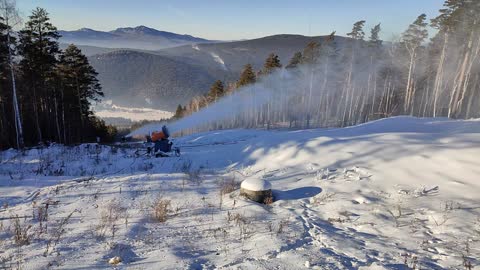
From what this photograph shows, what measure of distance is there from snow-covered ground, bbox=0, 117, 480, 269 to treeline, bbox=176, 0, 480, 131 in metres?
31.4

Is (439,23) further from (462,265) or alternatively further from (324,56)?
(462,265)

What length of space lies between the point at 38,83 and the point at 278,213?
28.5 metres

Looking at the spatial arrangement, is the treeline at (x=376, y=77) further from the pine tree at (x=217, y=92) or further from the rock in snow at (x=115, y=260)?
the rock in snow at (x=115, y=260)

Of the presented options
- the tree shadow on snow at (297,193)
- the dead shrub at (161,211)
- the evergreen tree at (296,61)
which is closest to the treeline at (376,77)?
the evergreen tree at (296,61)

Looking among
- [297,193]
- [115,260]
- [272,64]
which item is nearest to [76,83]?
[272,64]

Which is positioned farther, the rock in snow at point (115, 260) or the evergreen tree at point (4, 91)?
the evergreen tree at point (4, 91)

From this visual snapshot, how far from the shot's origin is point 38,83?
2602 cm

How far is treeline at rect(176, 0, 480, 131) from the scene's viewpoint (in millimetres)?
33312

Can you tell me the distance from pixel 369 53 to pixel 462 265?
49325mm

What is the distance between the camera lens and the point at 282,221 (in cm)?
512

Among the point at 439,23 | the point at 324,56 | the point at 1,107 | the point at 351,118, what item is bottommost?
the point at 351,118

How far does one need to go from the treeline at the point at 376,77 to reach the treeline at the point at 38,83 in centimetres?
2719

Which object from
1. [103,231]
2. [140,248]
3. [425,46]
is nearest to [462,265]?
[140,248]

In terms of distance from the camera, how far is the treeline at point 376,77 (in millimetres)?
33312
